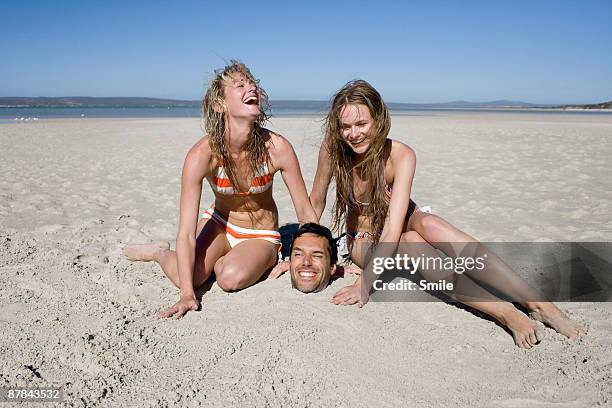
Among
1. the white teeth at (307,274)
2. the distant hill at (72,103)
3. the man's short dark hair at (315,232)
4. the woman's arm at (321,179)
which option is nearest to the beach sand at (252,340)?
the white teeth at (307,274)

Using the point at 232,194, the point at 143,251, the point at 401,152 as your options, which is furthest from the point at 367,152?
the point at 143,251

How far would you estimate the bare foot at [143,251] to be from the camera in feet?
13.1

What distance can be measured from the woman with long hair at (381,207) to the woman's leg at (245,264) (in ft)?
1.75

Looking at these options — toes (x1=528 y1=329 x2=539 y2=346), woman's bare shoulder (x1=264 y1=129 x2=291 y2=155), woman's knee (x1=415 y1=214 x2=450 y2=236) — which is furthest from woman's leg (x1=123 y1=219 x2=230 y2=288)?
toes (x1=528 y1=329 x2=539 y2=346)

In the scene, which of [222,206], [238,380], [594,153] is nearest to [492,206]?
[222,206]

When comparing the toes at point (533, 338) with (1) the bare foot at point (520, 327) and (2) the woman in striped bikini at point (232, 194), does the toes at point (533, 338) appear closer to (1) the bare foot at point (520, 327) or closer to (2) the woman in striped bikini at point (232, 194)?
(1) the bare foot at point (520, 327)

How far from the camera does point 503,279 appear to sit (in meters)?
2.86

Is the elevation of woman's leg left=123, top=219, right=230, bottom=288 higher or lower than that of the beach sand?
higher

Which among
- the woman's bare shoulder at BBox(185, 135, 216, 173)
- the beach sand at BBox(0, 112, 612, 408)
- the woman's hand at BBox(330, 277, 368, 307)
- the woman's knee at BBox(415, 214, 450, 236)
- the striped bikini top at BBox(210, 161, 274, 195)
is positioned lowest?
the beach sand at BBox(0, 112, 612, 408)

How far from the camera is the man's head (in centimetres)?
331

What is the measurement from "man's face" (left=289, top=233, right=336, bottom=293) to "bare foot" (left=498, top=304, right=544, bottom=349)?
118cm

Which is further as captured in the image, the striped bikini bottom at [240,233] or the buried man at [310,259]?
the striped bikini bottom at [240,233]

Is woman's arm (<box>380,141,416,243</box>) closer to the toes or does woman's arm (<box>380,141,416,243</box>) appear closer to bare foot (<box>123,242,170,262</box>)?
the toes

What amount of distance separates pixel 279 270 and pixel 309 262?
43 centimetres
